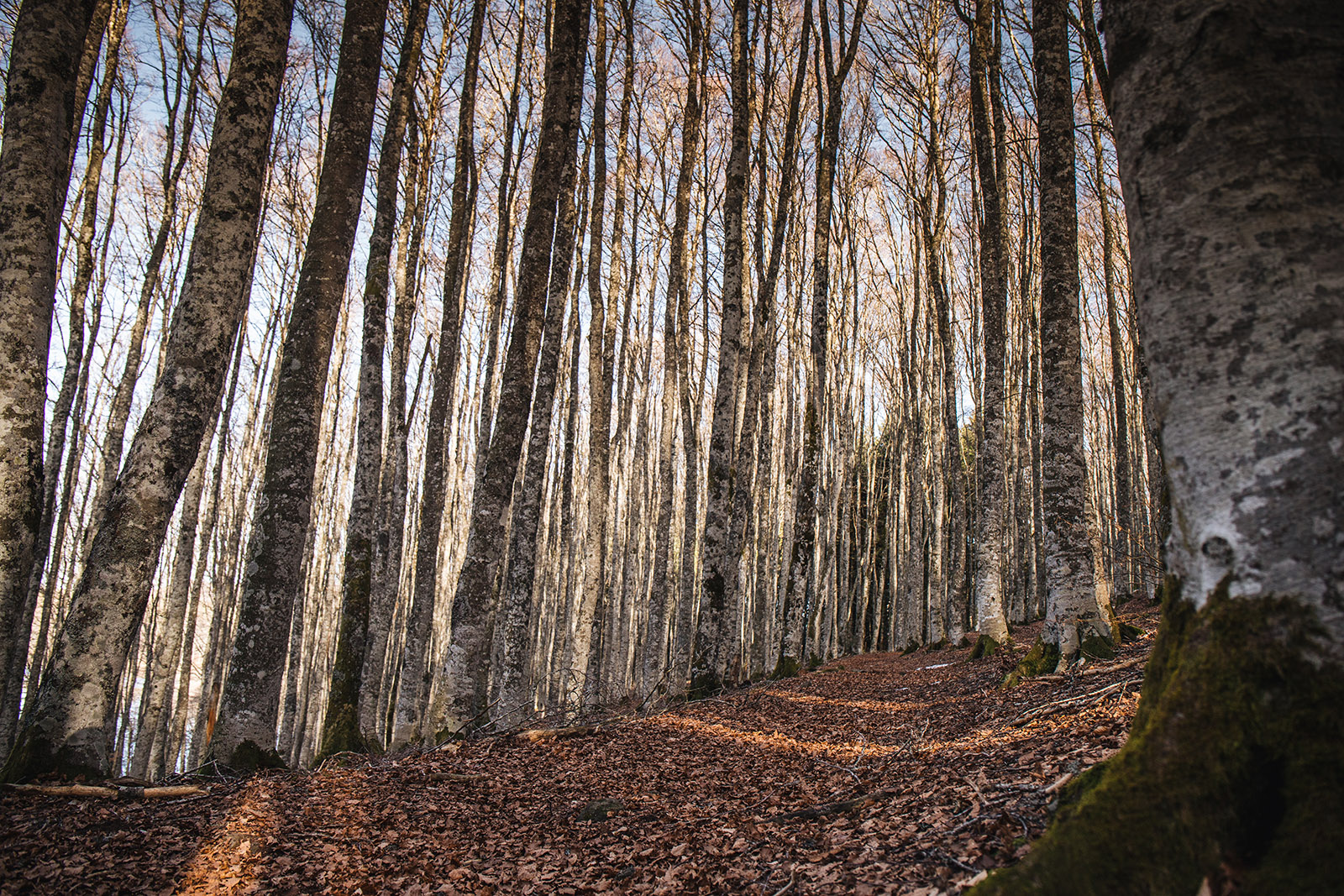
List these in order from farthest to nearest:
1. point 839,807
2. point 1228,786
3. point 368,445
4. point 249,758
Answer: point 368,445
point 249,758
point 839,807
point 1228,786

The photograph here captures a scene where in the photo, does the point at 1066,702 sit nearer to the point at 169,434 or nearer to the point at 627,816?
the point at 627,816

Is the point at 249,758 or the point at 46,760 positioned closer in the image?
the point at 46,760

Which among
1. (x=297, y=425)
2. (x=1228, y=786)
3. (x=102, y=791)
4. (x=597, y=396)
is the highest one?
(x=597, y=396)

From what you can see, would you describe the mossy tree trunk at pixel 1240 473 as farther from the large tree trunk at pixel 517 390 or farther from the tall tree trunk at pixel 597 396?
the tall tree trunk at pixel 597 396

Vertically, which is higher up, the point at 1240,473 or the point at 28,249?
the point at 28,249

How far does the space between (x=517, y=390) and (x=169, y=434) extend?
2855 mm

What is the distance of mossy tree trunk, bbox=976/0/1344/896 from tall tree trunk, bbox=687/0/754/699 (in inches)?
257

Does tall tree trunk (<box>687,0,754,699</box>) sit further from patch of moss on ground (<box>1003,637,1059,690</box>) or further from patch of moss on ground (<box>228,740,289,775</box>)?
patch of moss on ground (<box>228,740,289,775</box>)

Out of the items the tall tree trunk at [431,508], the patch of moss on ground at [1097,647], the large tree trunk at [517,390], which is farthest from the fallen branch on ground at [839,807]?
the tall tree trunk at [431,508]

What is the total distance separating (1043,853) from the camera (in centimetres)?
134

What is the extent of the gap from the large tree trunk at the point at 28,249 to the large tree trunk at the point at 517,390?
2890 mm

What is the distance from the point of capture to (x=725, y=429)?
334 inches

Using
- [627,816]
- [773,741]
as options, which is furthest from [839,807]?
[773,741]

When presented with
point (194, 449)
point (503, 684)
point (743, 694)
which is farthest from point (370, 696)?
point (194, 449)
